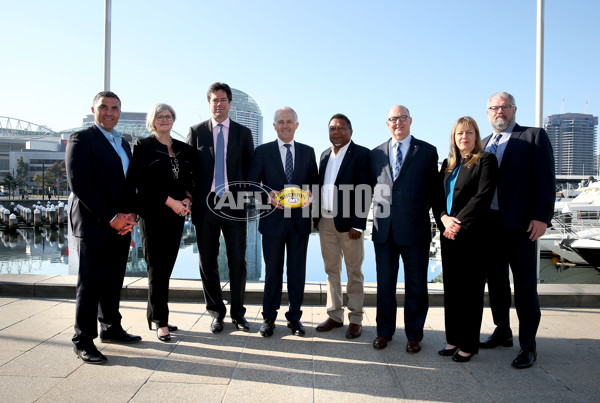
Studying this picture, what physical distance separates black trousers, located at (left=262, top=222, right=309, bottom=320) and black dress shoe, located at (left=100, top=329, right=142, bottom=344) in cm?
114

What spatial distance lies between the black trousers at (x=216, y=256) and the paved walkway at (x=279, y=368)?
0.24 meters

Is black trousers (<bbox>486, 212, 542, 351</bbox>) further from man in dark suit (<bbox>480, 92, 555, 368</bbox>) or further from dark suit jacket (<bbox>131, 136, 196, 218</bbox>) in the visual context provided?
dark suit jacket (<bbox>131, 136, 196, 218</bbox>)

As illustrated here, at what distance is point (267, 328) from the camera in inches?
143

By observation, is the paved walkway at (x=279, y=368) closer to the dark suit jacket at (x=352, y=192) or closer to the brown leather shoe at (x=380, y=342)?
the brown leather shoe at (x=380, y=342)

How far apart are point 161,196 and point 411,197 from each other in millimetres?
2124

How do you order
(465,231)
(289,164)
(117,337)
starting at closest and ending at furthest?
(465,231) → (117,337) → (289,164)

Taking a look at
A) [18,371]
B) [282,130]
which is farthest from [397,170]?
[18,371]

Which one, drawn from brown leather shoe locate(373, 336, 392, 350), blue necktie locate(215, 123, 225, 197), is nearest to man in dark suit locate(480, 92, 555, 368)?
brown leather shoe locate(373, 336, 392, 350)

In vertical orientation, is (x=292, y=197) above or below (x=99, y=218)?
above

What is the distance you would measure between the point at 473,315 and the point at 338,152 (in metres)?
1.79

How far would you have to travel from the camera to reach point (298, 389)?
102 inches

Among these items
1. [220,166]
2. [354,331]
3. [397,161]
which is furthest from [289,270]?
[397,161]

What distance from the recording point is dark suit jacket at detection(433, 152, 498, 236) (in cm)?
300

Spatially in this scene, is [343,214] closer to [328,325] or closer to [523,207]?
[328,325]
